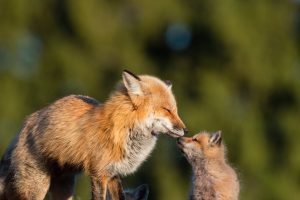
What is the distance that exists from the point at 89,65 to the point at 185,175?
5.12 metres

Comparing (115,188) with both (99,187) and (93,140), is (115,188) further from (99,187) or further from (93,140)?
(93,140)

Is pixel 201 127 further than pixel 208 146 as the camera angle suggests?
Yes

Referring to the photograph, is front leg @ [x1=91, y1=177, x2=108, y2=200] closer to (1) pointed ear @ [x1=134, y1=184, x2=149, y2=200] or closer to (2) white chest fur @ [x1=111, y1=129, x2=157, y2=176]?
(2) white chest fur @ [x1=111, y1=129, x2=157, y2=176]

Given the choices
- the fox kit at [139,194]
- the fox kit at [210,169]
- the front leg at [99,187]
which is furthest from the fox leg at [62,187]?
the fox kit at [210,169]

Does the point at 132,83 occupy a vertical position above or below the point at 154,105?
above

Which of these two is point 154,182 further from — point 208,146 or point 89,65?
point 208,146

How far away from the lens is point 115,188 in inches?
455

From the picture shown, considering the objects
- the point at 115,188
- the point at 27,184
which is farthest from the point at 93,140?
the point at 27,184

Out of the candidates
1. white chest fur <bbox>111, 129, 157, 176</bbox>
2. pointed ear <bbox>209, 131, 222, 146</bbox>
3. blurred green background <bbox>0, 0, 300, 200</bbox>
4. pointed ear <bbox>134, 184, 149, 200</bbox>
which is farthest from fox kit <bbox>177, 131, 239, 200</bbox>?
blurred green background <bbox>0, 0, 300, 200</bbox>

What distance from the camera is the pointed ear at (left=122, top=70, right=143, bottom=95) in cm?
1144

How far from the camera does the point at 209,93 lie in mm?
Result: 34719

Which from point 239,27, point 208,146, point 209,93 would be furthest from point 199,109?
point 208,146

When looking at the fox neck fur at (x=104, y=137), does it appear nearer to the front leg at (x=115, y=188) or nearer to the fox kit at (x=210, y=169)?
the front leg at (x=115, y=188)

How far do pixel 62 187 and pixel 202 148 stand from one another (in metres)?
1.80
